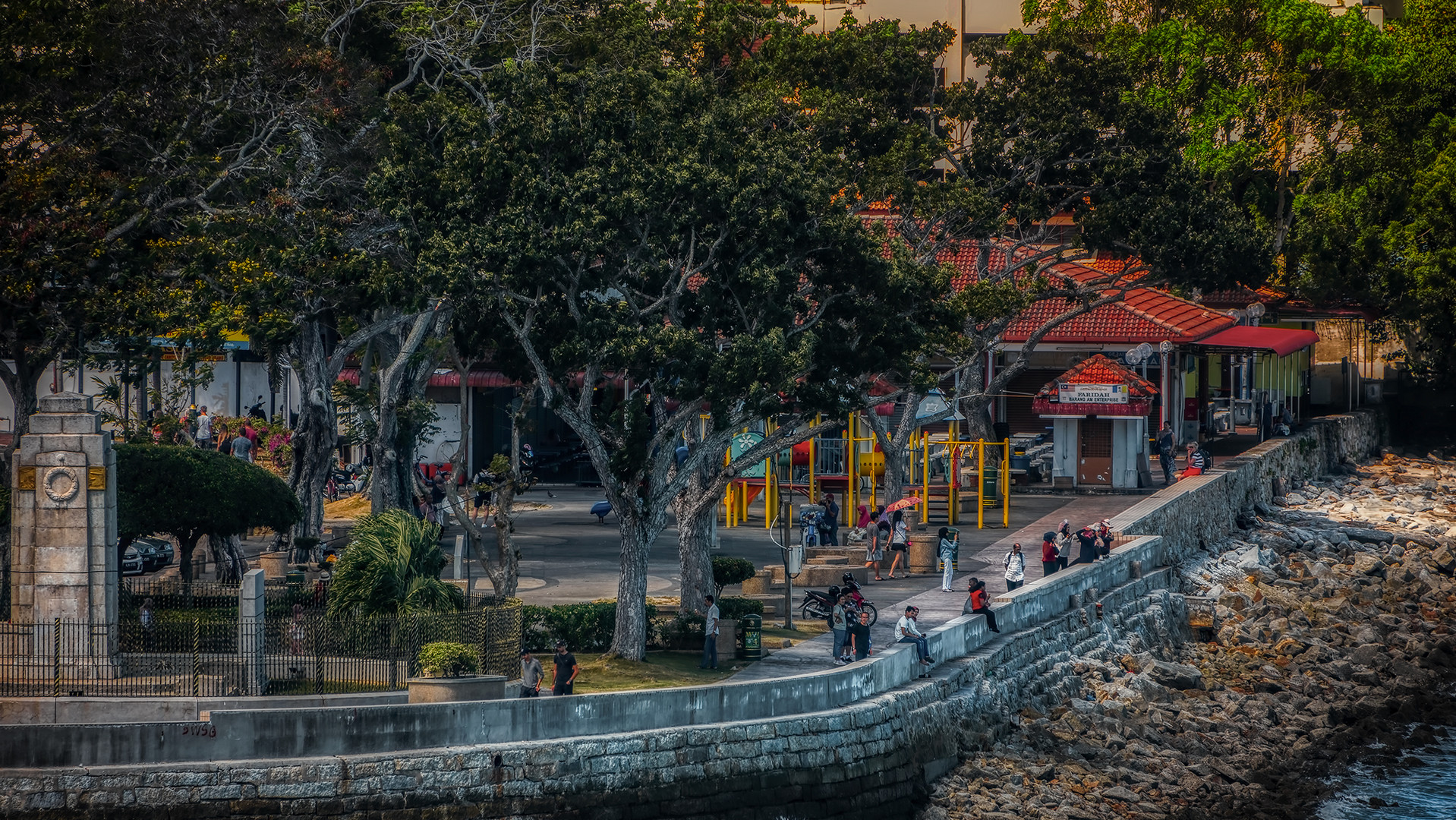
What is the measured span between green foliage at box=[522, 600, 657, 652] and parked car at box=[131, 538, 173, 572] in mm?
11629

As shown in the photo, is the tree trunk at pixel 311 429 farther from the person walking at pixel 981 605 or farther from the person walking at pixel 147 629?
the person walking at pixel 981 605

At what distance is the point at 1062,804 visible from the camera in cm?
2647

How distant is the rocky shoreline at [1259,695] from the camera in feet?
90.8

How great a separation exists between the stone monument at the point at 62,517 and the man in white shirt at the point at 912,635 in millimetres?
12895

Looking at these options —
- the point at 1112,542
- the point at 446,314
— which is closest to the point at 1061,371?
the point at 1112,542

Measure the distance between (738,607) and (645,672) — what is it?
9.19 ft

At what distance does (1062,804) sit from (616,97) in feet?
46.0

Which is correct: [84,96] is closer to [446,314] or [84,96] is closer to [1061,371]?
[446,314]

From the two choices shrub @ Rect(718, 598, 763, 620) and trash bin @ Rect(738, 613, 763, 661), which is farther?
shrub @ Rect(718, 598, 763, 620)

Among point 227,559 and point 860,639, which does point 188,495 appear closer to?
point 227,559

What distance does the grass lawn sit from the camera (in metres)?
25.6

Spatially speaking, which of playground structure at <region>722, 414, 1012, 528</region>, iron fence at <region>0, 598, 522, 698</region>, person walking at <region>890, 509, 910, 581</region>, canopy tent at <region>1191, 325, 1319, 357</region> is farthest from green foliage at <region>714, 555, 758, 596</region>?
canopy tent at <region>1191, 325, 1319, 357</region>

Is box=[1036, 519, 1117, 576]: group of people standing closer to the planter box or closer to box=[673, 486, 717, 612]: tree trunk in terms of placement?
box=[673, 486, 717, 612]: tree trunk

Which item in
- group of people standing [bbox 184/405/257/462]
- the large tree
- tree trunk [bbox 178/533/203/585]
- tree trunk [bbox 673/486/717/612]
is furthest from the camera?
group of people standing [bbox 184/405/257/462]
